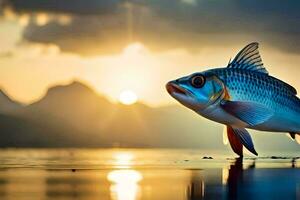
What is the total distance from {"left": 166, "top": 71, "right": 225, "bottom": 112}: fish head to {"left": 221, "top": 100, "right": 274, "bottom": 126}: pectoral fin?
25 centimetres

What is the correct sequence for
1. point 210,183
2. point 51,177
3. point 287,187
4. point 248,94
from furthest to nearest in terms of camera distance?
1. point 51,177
2. point 248,94
3. point 210,183
4. point 287,187

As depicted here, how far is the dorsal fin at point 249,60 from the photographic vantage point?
13.6 metres

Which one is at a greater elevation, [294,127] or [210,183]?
[294,127]

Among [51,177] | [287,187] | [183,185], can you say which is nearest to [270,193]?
[287,187]

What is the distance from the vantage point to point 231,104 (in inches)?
501

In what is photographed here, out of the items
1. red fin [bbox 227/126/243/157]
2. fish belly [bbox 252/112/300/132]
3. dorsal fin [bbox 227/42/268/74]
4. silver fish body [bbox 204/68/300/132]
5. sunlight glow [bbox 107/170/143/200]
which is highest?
dorsal fin [bbox 227/42/268/74]

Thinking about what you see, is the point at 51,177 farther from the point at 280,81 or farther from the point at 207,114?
the point at 280,81

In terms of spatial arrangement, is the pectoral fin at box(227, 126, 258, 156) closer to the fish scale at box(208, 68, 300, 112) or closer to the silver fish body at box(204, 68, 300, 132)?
the silver fish body at box(204, 68, 300, 132)

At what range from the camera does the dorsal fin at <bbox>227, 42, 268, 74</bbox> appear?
13570 millimetres

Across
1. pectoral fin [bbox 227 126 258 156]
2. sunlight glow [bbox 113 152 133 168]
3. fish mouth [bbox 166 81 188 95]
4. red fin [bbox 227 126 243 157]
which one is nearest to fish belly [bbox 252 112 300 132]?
pectoral fin [bbox 227 126 258 156]

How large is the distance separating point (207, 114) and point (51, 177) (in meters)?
3.22

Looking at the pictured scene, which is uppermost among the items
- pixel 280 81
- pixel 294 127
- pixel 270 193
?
pixel 280 81

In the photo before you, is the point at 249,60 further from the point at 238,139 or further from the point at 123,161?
the point at 123,161

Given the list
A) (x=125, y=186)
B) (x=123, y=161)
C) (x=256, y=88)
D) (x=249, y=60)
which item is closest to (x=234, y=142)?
(x=256, y=88)
